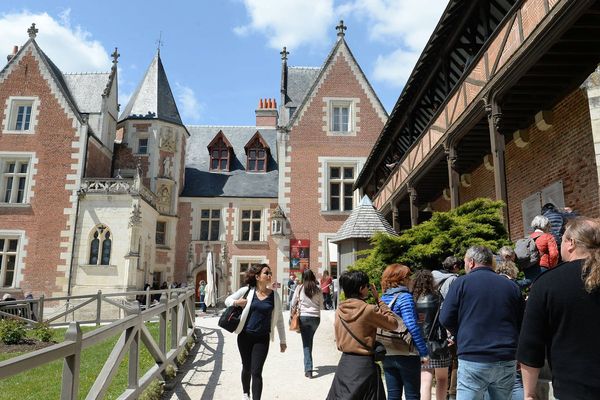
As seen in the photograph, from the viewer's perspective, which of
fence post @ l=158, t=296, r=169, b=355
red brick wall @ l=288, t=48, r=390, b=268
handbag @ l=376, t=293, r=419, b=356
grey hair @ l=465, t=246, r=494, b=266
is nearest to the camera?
grey hair @ l=465, t=246, r=494, b=266

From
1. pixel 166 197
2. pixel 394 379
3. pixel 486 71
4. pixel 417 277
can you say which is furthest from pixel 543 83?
pixel 166 197

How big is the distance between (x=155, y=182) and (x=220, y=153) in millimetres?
4494

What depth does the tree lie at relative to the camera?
277 inches

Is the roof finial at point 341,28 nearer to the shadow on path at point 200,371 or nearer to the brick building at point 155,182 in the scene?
the brick building at point 155,182

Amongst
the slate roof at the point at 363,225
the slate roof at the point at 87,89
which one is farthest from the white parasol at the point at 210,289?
the slate roof at the point at 87,89

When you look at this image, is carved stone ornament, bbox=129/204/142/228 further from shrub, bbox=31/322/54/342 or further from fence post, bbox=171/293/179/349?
fence post, bbox=171/293/179/349

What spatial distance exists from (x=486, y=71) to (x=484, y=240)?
3.26m

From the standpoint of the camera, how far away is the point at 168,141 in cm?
2453

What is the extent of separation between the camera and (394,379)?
3.95m

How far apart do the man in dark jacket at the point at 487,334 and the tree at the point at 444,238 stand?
3551 mm

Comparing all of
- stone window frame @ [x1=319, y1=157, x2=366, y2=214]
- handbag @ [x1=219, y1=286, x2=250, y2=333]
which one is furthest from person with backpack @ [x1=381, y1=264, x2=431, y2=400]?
stone window frame @ [x1=319, y1=157, x2=366, y2=214]

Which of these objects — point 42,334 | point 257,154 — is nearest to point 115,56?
point 257,154

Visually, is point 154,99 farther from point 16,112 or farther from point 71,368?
point 71,368

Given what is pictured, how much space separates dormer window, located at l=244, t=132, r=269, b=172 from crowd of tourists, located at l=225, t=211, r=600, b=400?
21176mm
